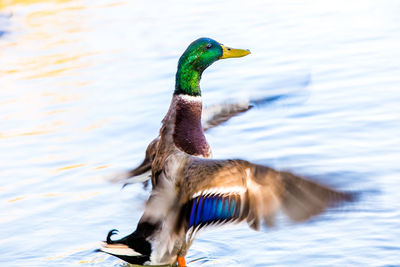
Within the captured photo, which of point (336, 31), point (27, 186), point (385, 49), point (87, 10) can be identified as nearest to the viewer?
point (27, 186)

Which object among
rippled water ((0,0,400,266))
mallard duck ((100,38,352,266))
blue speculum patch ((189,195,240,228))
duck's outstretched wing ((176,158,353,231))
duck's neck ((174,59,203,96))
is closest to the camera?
duck's outstretched wing ((176,158,353,231))

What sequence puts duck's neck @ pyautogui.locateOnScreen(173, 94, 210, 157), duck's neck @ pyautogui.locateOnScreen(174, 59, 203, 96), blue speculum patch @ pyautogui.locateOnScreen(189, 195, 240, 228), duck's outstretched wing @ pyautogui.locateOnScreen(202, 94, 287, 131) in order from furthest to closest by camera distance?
duck's outstretched wing @ pyautogui.locateOnScreen(202, 94, 287, 131) < duck's neck @ pyautogui.locateOnScreen(174, 59, 203, 96) < duck's neck @ pyautogui.locateOnScreen(173, 94, 210, 157) < blue speculum patch @ pyautogui.locateOnScreen(189, 195, 240, 228)

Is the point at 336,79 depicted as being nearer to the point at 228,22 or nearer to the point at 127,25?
the point at 228,22

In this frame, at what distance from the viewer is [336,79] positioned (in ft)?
29.9

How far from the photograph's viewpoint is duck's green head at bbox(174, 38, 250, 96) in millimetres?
5824

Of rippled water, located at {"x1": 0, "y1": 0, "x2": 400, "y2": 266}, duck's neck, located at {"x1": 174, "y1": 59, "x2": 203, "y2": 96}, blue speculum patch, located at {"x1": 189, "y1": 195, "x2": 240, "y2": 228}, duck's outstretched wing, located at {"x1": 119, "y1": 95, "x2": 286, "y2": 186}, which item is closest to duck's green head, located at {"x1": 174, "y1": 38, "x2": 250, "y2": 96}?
duck's neck, located at {"x1": 174, "y1": 59, "x2": 203, "y2": 96}

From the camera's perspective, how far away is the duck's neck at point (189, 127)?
550 cm

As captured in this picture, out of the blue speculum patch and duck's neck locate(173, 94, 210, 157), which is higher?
duck's neck locate(173, 94, 210, 157)

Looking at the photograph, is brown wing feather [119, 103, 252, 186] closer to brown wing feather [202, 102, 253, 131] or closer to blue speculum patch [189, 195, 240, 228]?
brown wing feather [202, 102, 253, 131]

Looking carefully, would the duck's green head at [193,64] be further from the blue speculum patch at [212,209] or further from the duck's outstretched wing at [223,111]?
the blue speculum patch at [212,209]

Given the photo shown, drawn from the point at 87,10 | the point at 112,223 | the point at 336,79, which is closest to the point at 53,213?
the point at 112,223

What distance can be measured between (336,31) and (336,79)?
5.92 feet

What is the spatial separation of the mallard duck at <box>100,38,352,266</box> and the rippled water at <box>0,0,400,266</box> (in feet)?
0.40

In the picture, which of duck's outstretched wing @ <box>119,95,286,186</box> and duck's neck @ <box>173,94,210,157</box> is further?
duck's outstretched wing @ <box>119,95,286,186</box>
